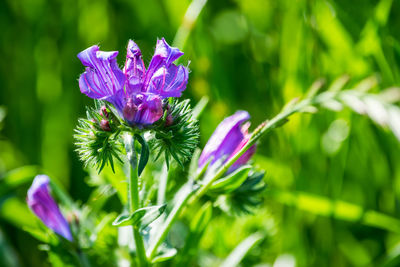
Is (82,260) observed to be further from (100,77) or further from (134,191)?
(100,77)

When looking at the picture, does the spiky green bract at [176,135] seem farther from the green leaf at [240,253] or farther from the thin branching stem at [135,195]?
Result: the green leaf at [240,253]

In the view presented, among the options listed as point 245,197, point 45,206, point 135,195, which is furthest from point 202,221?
point 45,206

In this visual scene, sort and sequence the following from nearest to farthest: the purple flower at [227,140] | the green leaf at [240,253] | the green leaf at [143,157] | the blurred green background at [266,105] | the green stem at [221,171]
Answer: the green leaf at [143,157] < the green stem at [221,171] < the purple flower at [227,140] < the green leaf at [240,253] < the blurred green background at [266,105]

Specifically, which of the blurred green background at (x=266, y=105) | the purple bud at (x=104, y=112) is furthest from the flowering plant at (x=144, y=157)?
the blurred green background at (x=266, y=105)

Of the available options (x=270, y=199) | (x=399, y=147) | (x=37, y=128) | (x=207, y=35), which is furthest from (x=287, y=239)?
(x=37, y=128)

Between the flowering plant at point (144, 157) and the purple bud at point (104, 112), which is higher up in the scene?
the purple bud at point (104, 112)
